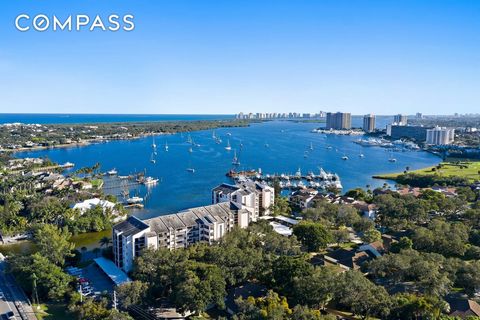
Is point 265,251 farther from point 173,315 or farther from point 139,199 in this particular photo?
point 139,199

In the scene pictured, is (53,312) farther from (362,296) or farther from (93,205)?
(93,205)

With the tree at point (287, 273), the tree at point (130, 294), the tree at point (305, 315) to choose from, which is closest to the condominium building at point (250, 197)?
the tree at point (287, 273)

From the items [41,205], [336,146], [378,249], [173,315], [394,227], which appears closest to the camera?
[173,315]

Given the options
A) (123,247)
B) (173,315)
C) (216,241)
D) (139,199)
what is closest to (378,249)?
(216,241)

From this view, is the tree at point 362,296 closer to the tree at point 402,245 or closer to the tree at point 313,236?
the tree at point 313,236

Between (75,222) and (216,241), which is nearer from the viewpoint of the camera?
(216,241)

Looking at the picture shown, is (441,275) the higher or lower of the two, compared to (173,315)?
higher

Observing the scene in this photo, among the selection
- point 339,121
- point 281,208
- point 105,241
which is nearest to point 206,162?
point 281,208

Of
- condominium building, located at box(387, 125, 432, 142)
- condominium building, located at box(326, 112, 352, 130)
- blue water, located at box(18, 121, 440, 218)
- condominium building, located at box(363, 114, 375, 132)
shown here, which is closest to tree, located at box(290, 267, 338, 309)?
blue water, located at box(18, 121, 440, 218)
